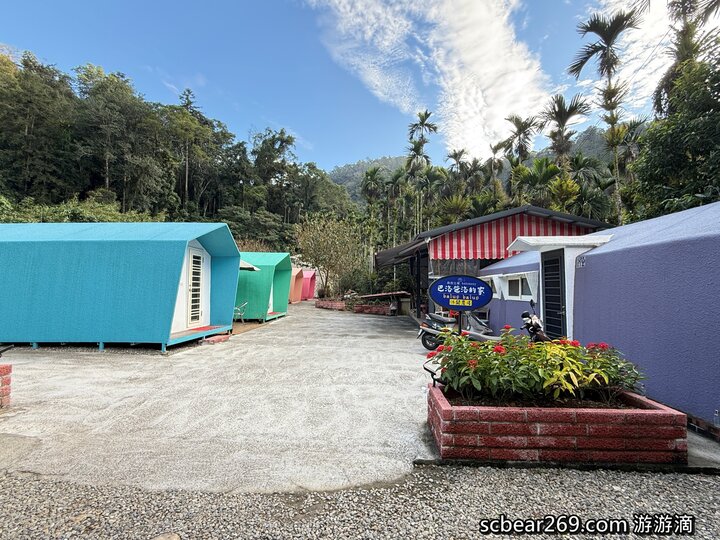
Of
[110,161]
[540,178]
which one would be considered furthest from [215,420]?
[110,161]

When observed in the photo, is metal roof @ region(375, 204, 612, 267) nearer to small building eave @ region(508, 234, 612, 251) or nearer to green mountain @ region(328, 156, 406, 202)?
small building eave @ region(508, 234, 612, 251)

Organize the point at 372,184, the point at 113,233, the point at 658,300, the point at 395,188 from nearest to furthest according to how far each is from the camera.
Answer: the point at 658,300 < the point at 113,233 < the point at 395,188 < the point at 372,184

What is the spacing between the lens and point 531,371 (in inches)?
107

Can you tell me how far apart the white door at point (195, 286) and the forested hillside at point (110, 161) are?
15185mm

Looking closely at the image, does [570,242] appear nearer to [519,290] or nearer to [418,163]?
[519,290]

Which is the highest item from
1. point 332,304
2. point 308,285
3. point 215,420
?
point 308,285

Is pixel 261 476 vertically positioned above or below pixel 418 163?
below

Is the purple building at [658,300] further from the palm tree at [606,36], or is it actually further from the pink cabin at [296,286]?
the pink cabin at [296,286]

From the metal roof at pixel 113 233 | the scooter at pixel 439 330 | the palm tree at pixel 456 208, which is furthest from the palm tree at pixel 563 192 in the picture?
the metal roof at pixel 113 233

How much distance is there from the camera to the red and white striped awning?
10.6 meters

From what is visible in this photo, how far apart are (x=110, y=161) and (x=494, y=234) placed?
1247 inches

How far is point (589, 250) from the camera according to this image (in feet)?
17.3

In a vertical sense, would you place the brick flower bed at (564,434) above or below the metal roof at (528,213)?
below

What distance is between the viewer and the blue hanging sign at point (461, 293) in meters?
4.59
